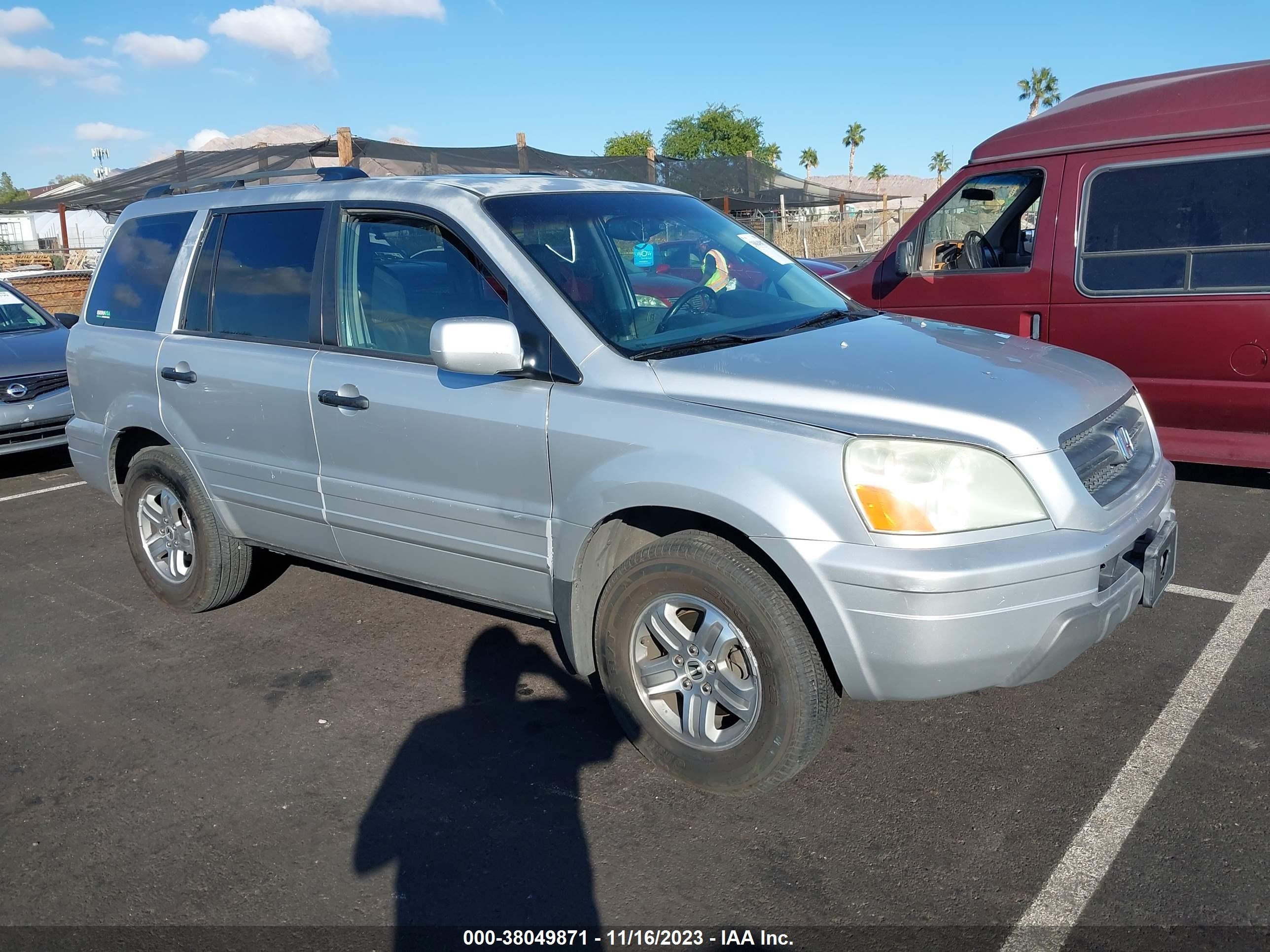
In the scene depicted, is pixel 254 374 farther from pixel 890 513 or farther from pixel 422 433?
pixel 890 513

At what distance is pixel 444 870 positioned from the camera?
2945 millimetres

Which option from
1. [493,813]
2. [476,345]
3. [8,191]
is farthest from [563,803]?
[8,191]

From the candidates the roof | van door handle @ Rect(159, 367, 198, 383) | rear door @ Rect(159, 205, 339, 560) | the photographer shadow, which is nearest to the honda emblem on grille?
the photographer shadow

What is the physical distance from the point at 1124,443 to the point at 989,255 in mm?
3437

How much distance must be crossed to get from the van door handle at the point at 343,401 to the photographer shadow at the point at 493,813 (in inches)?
46.3

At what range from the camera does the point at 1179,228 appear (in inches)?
227

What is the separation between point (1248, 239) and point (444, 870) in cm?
519

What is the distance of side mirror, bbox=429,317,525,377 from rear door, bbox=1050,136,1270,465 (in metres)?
4.03

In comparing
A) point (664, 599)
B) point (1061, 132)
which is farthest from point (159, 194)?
point (1061, 132)

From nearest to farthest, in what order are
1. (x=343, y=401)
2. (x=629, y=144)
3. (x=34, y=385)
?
(x=343, y=401) → (x=34, y=385) → (x=629, y=144)

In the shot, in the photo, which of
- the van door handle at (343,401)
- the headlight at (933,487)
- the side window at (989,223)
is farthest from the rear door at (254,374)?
the side window at (989,223)

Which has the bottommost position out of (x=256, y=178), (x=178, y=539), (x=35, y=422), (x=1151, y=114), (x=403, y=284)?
(x=178, y=539)

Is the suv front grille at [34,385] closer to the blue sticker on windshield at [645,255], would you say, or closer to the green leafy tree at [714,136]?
the blue sticker on windshield at [645,255]

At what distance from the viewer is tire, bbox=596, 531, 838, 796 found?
299cm
